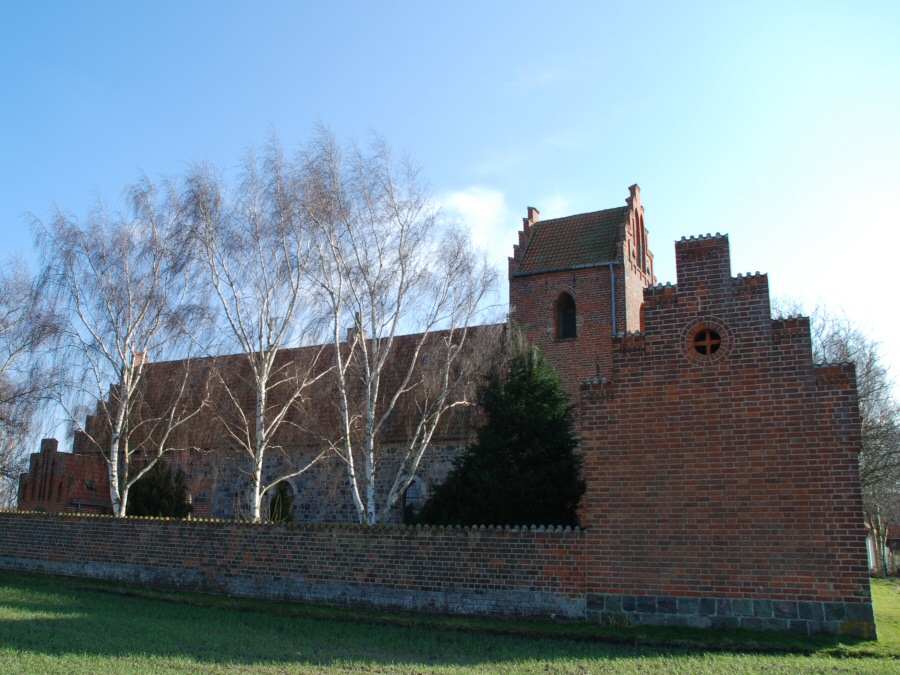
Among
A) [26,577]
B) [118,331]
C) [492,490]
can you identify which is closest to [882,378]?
[492,490]

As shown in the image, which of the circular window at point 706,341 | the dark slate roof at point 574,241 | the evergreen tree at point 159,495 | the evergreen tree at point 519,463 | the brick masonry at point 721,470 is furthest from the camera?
the dark slate roof at point 574,241

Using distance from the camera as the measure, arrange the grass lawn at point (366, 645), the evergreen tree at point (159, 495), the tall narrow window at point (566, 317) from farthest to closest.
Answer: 1. the evergreen tree at point (159, 495)
2. the tall narrow window at point (566, 317)
3. the grass lawn at point (366, 645)

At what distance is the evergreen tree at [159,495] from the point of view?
22.2 metres

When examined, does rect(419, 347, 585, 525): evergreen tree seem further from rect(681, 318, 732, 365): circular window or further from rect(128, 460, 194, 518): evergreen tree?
rect(128, 460, 194, 518): evergreen tree

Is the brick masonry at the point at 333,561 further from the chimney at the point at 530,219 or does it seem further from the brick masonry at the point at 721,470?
the chimney at the point at 530,219

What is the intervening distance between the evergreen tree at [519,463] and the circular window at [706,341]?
3.96 m

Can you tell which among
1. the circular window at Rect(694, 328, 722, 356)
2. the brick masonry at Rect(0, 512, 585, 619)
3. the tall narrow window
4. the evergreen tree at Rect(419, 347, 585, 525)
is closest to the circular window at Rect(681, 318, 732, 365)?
the circular window at Rect(694, 328, 722, 356)

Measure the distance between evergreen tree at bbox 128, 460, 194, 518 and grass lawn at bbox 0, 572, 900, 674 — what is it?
344 inches

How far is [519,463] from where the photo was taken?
15.2 meters

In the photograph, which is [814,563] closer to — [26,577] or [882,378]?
[26,577]

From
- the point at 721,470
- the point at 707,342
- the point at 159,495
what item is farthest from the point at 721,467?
the point at 159,495

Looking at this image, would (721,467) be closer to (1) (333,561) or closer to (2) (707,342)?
(2) (707,342)

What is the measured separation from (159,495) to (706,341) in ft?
55.8

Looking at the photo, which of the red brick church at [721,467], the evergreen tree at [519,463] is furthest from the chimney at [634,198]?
the red brick church at [721,467]
